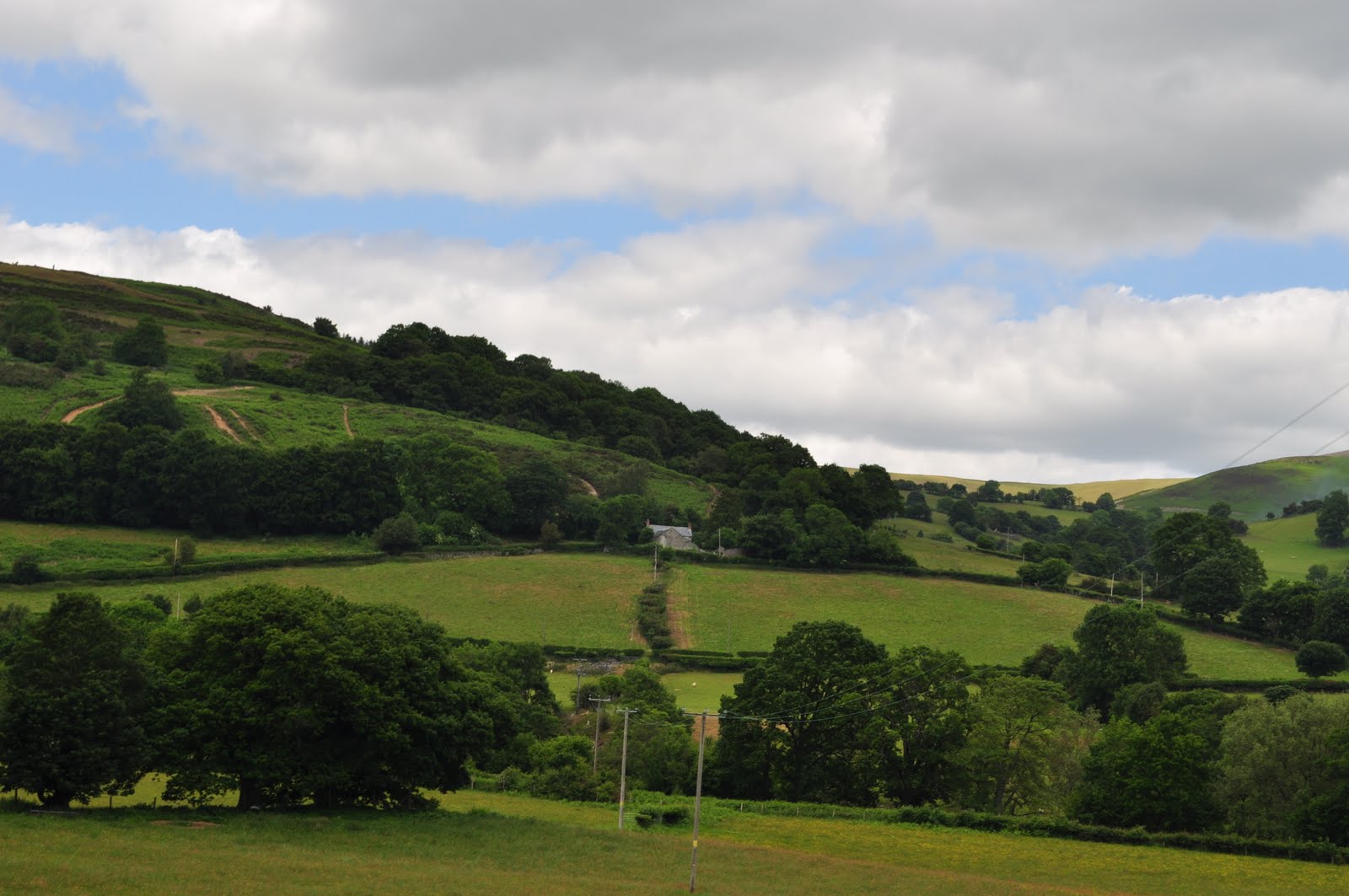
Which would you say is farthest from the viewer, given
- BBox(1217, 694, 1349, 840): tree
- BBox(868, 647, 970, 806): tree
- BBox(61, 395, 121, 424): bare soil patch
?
BBox(61, 395, 121, 424): bare soil patch

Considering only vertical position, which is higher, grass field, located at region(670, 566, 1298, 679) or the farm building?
the farm building

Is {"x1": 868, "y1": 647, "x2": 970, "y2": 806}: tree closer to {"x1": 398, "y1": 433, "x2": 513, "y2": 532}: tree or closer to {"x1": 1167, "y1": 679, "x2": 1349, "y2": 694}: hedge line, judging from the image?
{"x1": 1167, "y1": 679, "x2": 1349, "y2": 694}: hedge line

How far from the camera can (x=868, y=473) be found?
17100cm

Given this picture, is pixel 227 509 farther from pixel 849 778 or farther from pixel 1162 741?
pixel 1162 741

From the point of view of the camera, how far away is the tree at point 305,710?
177ft

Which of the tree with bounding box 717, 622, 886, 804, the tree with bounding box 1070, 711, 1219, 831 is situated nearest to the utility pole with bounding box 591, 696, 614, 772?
the tree with bounding box 717, 622, 886, 804

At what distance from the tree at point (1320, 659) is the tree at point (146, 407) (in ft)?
381

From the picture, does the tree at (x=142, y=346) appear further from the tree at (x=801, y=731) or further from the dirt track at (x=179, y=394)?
the tree at (x=801, y=731)

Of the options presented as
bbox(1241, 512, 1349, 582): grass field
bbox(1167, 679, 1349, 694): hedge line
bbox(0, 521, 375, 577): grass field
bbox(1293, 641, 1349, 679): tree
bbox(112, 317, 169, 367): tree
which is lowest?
bbox(1167, 679, 1349, 694): hedge line

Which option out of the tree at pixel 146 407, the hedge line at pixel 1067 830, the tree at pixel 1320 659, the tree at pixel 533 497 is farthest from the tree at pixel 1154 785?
the tree at pixel 146 407

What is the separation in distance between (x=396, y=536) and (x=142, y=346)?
8139 centimetres

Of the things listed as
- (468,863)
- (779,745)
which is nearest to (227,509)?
(779,745)

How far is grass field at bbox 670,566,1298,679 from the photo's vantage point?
349 ft

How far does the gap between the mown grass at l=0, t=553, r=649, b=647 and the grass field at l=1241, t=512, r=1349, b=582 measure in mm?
78425
